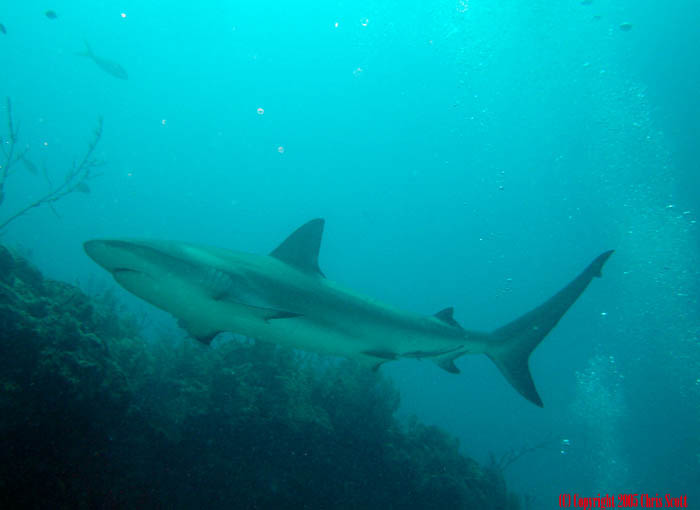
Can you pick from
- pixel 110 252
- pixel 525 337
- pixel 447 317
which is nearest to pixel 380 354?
pixel 447 317

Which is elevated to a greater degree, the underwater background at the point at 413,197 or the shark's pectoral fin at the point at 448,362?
the underwater background at the point at 413,197

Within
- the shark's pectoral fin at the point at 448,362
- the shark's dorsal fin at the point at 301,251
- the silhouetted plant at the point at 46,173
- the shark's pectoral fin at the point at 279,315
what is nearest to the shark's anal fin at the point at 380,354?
the shark's pectoral fin at the point at 448,362

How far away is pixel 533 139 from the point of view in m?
46.3

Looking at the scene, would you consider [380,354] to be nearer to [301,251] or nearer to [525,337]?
[301,251]

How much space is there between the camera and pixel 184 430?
16.2 feet

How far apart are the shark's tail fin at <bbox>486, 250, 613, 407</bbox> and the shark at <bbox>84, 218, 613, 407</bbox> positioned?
13 mm

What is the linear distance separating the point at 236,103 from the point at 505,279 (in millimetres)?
57097

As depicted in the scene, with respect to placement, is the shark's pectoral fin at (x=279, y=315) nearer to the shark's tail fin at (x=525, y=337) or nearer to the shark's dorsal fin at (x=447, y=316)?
the shark's dorsal fin at (x=447, y=316)

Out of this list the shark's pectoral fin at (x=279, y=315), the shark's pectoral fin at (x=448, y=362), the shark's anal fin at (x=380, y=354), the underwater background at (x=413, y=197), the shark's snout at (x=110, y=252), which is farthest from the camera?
the underwater background at (x=413, y=197)

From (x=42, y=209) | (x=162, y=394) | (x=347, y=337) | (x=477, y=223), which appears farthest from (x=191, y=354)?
(x=42, y=209)

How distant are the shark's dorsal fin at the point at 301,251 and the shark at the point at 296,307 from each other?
0.01m

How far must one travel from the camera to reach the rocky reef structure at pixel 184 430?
3.65 metres

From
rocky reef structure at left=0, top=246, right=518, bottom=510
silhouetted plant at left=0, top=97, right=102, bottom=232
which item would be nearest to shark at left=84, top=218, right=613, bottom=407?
rocky reef structure at left=0, top=246, right=518, bottom=510

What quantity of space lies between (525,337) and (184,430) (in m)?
4.81
